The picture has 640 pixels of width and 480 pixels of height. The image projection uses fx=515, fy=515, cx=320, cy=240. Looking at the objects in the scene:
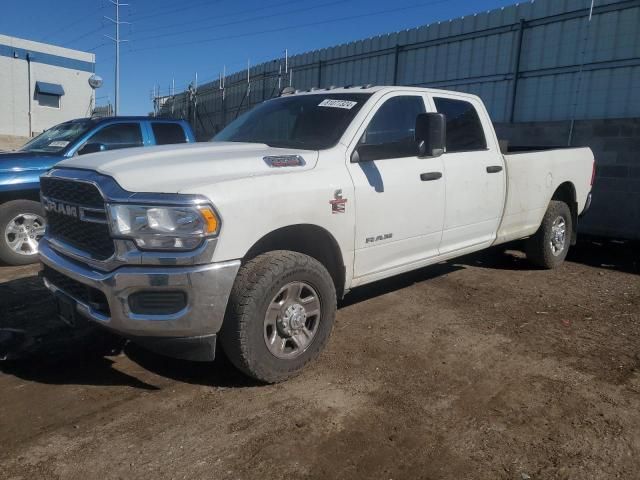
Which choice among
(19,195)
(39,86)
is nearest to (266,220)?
(19,195)

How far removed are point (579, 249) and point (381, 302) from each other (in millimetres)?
4433

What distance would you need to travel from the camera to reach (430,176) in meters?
4.23

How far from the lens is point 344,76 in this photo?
13.7 meters

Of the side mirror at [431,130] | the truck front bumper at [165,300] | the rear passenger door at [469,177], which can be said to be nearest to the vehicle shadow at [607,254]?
the rear passenger door at [469,177]

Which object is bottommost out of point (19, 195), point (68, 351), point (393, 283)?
point (68, 351)

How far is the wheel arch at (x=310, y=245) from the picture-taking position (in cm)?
327

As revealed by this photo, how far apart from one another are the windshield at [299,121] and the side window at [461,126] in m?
1.04

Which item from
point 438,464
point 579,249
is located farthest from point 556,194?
point 438,464

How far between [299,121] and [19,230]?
13.4ft

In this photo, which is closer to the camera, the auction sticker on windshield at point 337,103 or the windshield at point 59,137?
the auction sticker on windshield at point 337,103

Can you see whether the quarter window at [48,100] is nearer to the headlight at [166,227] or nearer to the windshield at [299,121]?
the windshield at [299,121]

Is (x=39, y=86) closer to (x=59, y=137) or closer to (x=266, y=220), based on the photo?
(x=59, y=137)

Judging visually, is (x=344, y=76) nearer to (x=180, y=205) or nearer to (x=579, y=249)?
(x=579, y=249)

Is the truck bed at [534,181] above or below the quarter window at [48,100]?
below
